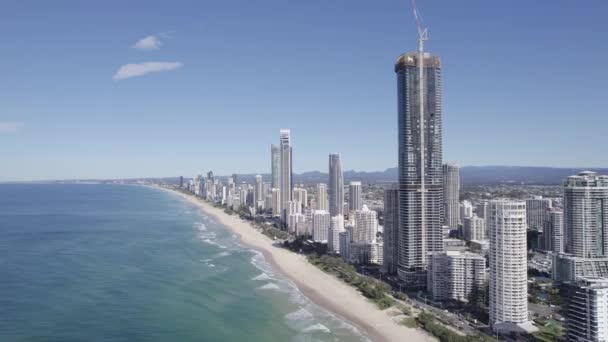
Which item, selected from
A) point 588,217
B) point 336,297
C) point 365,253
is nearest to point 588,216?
point 588,217

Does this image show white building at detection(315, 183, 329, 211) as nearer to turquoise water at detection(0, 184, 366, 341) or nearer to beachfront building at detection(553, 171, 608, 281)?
turquoise water at detection(0, 184, 366, 341)

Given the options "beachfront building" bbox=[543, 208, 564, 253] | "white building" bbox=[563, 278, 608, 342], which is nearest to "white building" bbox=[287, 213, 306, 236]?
"beachfront building" bbox=[543, 208, 564, 253]

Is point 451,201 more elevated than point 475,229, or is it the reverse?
point 451,201

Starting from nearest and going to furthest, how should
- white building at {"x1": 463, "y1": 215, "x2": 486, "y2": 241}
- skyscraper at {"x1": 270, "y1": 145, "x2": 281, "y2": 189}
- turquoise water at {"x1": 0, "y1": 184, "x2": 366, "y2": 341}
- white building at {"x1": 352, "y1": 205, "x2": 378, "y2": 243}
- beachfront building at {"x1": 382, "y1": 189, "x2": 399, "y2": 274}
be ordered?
turquoise water at {"x1": 0, "y1": 184, "x2": 366, "y2": 341} < beachfront building at {"x1": 382, "y1": 189, "x2": 399, "y2": 274} < white building at {"x1": 352, "y1": 205, "x2": 378, "y2": 243} < white building at {"x1": 463, "y1": 215, "x2": 486, "y2": 241} < skyscraper at {"x1": 270, "y1": 145, "x2": 281, "y2": 189}

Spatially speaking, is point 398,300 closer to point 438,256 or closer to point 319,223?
point 438,256

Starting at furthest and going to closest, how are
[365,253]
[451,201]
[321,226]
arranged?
[451,201] → [321,226] → [365,253]

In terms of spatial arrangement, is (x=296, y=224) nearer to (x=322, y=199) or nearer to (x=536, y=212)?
(x=322, y=199)

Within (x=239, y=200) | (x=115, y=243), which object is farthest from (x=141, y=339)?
(x=239, y=200)
